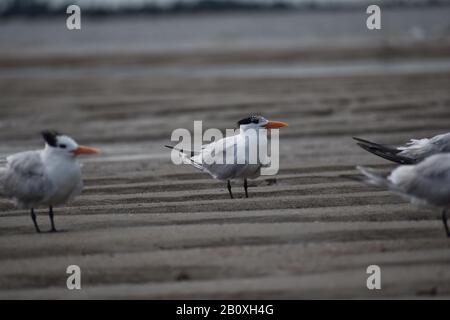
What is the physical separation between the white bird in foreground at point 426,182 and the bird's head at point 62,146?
2.29m

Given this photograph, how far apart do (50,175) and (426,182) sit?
290 centimetres

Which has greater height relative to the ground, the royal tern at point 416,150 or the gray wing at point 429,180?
the royal tern at point 416,150

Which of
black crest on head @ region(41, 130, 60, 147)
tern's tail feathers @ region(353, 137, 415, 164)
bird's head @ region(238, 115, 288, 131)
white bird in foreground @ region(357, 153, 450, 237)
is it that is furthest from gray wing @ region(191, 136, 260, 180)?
black crest on head @ region(41, 130, 60, 147)

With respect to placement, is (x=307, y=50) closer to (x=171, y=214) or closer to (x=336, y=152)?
(x=336, y=152)

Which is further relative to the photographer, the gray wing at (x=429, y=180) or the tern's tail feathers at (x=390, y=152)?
the tern's tail feathers at (x=390, y=152)

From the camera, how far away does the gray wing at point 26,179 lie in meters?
6.58

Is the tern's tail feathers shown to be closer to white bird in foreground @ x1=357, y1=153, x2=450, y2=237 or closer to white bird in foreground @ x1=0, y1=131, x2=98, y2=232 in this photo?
white bird in foreground @ x1=357, y1=153, x2=450, y2=237

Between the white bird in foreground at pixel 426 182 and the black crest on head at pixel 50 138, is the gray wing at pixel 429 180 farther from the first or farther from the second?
the black crest on head at pixel 50 138

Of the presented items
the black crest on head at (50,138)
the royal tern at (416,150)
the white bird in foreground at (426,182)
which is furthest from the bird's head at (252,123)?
the black crest on head at (50,138)

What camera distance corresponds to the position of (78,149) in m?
6.63

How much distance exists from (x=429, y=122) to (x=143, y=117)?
16.6ft

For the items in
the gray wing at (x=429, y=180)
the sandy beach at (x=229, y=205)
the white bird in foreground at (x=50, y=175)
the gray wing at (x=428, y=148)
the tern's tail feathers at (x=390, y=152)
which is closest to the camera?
the sandy beach at (x=229, y=205)

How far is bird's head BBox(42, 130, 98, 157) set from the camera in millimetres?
6602

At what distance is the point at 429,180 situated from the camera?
6.34 m
